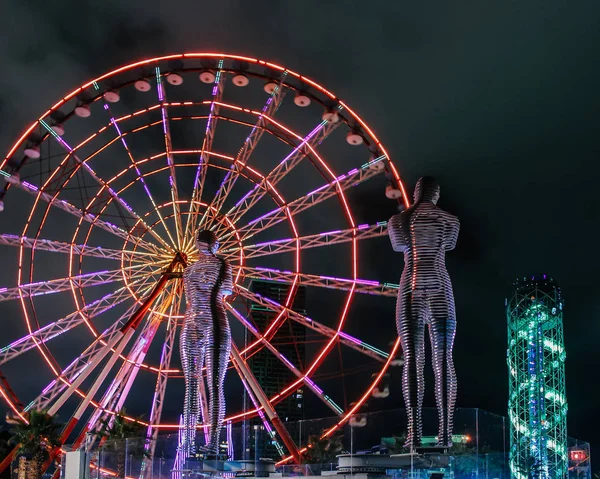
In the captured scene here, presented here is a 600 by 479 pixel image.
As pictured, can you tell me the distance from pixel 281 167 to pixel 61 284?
32.0 ft

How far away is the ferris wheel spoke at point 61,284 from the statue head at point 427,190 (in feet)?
54.8

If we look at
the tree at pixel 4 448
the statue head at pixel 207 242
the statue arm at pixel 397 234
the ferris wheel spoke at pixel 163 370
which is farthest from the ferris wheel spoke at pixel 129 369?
the statue arm at pixel 397 234

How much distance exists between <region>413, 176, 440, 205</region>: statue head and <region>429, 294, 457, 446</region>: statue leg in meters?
2.34

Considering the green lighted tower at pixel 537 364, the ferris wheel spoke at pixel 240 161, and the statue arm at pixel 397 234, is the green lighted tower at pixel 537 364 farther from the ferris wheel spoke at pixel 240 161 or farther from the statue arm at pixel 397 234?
the statue arm at pixel 397 234

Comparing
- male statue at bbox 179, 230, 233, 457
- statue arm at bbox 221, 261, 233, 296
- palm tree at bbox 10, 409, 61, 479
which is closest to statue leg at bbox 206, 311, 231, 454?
male statue at bbox 179, 230, 233, 457

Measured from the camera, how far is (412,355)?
18.7 meters

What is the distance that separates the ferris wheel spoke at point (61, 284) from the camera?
111 feet

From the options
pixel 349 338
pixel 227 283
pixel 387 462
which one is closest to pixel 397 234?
pixel 387 462

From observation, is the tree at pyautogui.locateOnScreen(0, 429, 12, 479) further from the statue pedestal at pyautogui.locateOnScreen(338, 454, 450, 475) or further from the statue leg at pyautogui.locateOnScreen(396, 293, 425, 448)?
the statue leg at pyautogui.locateOnScreen(396, 293, 425, 448)

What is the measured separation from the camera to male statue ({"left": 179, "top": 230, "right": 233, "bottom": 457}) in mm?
22812

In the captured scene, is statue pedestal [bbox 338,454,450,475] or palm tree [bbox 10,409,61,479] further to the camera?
palm tree [bbox 10,409,61,479]

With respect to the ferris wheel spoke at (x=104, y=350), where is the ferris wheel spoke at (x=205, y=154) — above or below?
above

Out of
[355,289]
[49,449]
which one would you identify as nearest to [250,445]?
[355,289]

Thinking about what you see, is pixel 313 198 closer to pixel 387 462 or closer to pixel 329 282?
pixel 329 282
